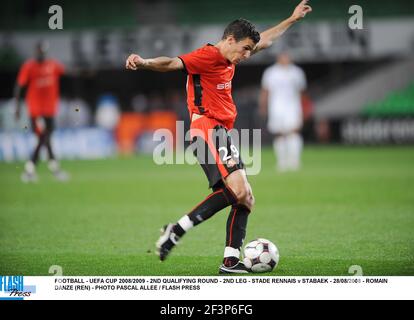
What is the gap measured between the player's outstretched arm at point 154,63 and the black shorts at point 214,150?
1.90ft

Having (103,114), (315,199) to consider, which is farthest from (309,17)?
(315,199)

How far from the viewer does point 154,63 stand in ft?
19.9

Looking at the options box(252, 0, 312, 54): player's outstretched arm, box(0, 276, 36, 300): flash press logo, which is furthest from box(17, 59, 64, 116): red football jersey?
box(0, 276, 36, 300): flash press logo

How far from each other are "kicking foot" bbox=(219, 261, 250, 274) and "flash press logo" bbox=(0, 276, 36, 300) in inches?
63.2

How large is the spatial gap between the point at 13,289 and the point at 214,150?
6.40 feet

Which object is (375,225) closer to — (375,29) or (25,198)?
(25,198)

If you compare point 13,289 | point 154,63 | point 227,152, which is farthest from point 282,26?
point 13,289

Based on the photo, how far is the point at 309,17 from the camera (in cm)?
2655

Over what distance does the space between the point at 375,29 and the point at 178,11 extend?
24.5ft

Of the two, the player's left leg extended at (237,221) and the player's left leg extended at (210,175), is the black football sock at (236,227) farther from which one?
the player's left leg extended at (210,175)

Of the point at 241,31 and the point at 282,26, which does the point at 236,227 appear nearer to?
the point at 241,31

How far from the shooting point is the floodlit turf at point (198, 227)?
273 inches

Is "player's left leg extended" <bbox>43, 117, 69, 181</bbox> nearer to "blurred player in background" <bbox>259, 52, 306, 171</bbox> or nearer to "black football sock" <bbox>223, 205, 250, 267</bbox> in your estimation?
"blurred player in background" <bbox>259, 52, 306, 171</bbox>

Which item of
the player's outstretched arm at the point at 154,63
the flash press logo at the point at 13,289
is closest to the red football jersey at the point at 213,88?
the player's outstretched arm at the point at 154,63
